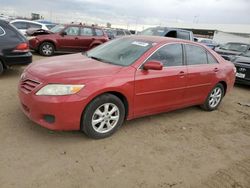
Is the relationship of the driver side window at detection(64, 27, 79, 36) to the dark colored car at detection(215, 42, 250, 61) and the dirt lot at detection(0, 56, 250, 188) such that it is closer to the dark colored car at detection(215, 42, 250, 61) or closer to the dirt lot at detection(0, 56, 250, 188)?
the dark colored car at detection(215, 42, 250, 61)

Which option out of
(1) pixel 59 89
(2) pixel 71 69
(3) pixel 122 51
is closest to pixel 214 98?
(3) pixel 122 51

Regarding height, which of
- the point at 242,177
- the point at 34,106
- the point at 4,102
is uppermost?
the point at 34,106

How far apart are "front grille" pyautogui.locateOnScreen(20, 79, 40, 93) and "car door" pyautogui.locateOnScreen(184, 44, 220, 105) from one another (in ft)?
9.24

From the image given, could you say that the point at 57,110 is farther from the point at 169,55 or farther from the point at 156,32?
the point at 156,32

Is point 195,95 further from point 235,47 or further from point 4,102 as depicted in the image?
point 235,47

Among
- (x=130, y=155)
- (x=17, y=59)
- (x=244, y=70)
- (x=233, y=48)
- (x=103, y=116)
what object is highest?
(x=233, y=48)

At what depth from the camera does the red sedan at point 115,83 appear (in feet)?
12.5

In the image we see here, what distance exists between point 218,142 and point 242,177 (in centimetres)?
103

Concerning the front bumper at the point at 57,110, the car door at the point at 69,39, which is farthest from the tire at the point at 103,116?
the car door at the point at 69,39

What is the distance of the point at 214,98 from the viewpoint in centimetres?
624

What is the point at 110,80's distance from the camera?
4094mm

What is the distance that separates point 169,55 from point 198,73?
817 millimetres

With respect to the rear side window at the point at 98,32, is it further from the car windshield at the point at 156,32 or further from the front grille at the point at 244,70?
the front grille at the point at 244,70

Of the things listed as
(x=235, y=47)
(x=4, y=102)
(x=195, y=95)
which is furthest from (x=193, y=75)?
(x=235, y=47)
